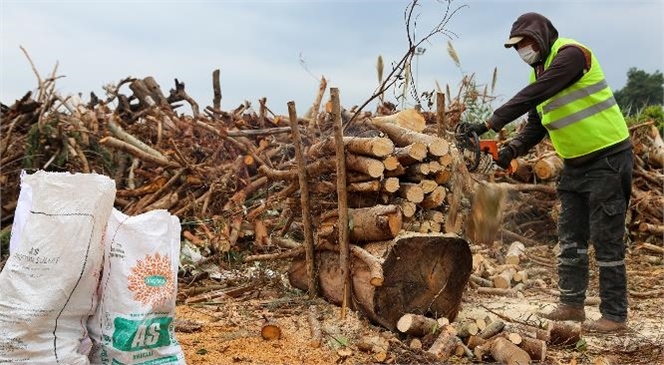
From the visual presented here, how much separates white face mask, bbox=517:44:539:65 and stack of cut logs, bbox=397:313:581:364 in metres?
2.00

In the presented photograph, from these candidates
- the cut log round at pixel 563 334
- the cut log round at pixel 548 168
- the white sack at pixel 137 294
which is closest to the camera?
the white sack at pixel 137 294

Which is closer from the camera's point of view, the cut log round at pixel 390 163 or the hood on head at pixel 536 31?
the cut log round at pixel 390 163

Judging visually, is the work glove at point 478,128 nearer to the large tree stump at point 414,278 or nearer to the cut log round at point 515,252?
the large tree stump at point 414,278

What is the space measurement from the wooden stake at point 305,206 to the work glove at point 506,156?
152 cm

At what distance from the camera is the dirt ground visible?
4.23 metres

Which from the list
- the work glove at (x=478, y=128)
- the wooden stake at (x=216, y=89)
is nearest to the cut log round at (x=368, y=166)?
the work glove at (x=478, y=128)

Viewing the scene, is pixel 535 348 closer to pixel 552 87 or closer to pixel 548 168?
pixel 552 87

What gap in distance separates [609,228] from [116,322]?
3.55m

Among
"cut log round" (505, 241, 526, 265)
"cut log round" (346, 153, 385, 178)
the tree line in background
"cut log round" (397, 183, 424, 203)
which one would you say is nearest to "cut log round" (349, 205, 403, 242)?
"cut log round" (397, 183, 424, 203)

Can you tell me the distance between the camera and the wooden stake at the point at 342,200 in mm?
4832

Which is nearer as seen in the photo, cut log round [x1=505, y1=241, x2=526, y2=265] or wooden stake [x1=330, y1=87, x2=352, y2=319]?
wooden stake [x1=330, y1=87, x2=352, y2=319]

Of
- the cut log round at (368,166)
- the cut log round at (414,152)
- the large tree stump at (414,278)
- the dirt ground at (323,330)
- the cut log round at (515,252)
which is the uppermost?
the cut log round at (414,152)

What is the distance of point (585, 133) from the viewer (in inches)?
192

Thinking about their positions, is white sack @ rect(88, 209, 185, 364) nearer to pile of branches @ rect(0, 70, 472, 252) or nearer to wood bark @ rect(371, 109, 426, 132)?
wood bark @ rect(371, 109, 426, 132)
